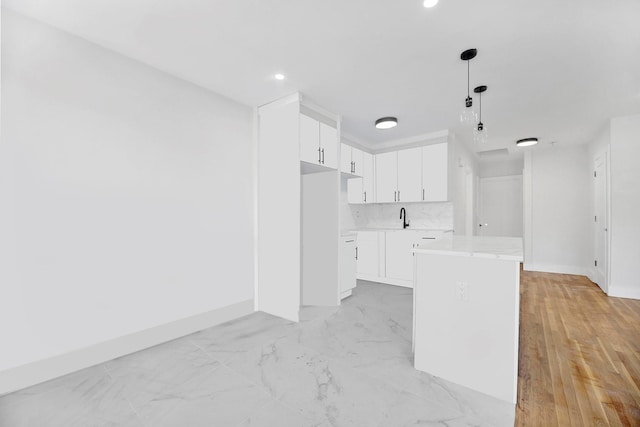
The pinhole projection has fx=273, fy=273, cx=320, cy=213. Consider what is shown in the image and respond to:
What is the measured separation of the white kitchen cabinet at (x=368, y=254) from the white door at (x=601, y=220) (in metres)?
3.45

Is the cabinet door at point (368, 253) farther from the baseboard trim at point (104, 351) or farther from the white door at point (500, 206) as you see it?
the white door at point (500, 206)

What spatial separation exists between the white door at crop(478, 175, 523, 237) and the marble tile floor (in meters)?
5.83

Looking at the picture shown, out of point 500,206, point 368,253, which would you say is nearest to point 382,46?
point 368,253

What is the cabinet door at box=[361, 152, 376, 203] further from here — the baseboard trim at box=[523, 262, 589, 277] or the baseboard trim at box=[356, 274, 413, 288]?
the baseboard trim at box=[523, 262, 589, 277]

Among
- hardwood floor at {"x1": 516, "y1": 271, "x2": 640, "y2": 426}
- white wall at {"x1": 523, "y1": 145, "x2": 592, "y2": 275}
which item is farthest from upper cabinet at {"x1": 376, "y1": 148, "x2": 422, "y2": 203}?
white wall at {"x1": 523, "y1": 145, "x2": 592, "y2": 275}

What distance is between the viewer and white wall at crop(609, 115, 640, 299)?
3836mm

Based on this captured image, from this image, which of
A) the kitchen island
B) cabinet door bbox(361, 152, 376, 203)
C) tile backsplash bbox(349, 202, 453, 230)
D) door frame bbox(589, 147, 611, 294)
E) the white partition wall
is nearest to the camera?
the kitchen island

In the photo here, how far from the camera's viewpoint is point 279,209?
10.7ft

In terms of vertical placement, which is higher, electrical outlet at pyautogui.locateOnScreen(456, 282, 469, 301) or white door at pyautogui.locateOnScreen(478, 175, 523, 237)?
white door at pyautogui.locateOnScreen(478, 175, 523, 237)

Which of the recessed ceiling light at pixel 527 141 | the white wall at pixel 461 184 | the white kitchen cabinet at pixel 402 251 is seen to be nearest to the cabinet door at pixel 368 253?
the white kitchen cabinet at pixel 402 251

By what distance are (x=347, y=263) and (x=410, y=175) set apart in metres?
2.04

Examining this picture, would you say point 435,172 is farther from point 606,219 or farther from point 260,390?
point 260,390

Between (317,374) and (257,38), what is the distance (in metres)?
2.66

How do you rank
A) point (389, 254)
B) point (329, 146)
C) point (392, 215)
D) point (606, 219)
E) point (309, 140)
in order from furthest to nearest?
point (392, 215), point (389, 254), point (606, 219), point (329, 146), point (309, 140)
